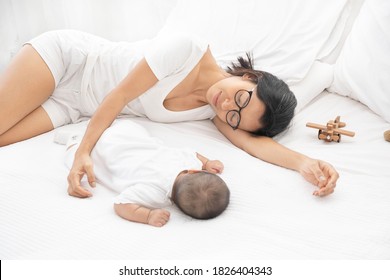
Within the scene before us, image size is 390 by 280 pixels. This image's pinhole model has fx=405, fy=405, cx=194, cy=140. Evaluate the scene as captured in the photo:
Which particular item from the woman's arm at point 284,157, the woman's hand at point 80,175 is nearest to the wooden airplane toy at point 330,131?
the woman's arm at point 284,157

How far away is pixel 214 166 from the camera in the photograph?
1.22m

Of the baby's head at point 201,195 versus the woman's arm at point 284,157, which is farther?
the woman's arm at point 284,157

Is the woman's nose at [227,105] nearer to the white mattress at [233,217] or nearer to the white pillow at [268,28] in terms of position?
the white mattress at [233,217]

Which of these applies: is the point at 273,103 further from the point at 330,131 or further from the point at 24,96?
the point at 24,96

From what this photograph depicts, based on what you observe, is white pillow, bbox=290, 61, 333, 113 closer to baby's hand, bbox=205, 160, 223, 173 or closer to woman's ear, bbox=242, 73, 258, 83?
woman's ear, bbox=242, 73, 258, 83

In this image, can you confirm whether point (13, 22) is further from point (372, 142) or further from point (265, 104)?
point (372, 142)

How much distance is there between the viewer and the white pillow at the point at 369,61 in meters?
1.43

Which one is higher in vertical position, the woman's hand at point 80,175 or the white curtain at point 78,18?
the white curtain at point 78,18

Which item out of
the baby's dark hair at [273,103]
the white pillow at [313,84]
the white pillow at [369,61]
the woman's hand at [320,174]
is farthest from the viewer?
the white pillow at [313,84]

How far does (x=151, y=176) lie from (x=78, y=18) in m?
1.44

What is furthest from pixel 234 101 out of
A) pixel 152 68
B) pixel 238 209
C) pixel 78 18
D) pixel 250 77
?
pixel 78 18

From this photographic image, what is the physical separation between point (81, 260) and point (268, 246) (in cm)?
43

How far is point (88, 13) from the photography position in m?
2.21

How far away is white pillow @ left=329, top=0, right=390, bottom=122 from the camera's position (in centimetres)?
143
